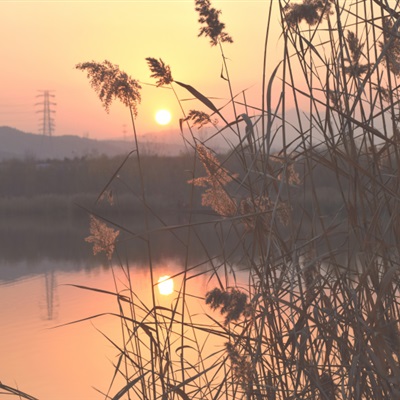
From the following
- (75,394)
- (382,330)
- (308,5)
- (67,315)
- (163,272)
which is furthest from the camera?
(163,272)

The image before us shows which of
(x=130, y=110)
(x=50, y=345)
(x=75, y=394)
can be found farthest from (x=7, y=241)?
(x=130, y=110)

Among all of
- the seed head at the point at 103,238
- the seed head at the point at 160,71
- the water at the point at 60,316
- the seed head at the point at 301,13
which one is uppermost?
the seed head at the point at 301,13

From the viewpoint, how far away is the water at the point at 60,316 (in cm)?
511

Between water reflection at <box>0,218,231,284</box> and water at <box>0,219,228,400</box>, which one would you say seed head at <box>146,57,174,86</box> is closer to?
water at <box>0,219,228,400</box>

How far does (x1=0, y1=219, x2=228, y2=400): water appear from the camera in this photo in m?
5.11

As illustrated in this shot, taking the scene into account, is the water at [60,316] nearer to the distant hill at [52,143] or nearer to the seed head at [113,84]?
the seed head at [113,84]

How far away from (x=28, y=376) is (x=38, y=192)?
22.1m

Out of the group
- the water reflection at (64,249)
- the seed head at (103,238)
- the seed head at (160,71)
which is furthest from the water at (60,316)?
the seed head at (160,71)

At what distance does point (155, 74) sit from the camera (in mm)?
1400

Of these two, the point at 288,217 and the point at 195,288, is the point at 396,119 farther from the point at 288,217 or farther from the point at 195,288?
the point at 195,288

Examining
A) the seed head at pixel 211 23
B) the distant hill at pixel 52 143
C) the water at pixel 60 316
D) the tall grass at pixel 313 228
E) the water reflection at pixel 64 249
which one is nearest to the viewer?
the tall grass at pixel 313 228

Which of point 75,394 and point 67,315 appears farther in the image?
point 67,315

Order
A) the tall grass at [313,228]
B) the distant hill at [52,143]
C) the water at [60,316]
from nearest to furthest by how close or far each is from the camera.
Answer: the tall grass at [313,228], the water at [60,316], the distant hill at [52,143]

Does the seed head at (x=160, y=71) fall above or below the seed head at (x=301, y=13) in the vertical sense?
below
